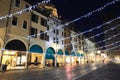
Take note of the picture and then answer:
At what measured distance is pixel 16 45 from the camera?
27859 millimetres

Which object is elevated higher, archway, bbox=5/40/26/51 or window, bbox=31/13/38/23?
window, bbox=31/13/38/23

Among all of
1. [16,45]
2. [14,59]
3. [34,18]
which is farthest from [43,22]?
[14,59]

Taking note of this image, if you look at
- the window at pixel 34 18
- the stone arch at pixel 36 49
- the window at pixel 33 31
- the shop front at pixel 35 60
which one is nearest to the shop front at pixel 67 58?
the shop front at pixel 35 60

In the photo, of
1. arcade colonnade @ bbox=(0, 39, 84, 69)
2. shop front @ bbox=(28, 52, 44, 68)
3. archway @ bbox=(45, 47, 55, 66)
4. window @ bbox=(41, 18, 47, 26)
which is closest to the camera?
arcade colonnade @ bbox=(0, 39, 84, 69)

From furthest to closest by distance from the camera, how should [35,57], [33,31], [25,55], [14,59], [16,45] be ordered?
1. [35,57]
2. [33,31]
3. [25,55]
4. [16,45]
5. [14,59]

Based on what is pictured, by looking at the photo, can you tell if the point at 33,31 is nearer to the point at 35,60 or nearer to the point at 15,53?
the point at 35,60

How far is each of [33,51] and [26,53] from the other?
2.41 m

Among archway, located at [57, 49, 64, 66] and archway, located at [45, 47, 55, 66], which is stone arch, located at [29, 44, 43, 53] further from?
archway, located at [57, 49, 64, 66]

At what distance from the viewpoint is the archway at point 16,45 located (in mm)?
26109

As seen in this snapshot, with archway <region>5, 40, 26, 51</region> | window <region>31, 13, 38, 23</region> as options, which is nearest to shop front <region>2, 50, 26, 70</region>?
Result: archway <region>5, 40, 26, 51</region>

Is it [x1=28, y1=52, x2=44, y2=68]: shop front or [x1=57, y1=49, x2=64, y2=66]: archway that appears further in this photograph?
A: [x1=57, y1=49, x2=64, y2=66]: archway

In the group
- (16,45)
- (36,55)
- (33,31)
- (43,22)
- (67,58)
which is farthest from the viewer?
(67,58)

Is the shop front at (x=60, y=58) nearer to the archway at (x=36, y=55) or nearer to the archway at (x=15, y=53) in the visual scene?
the archway at (x=36, y=55)

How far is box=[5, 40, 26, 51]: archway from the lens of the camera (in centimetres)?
2611
